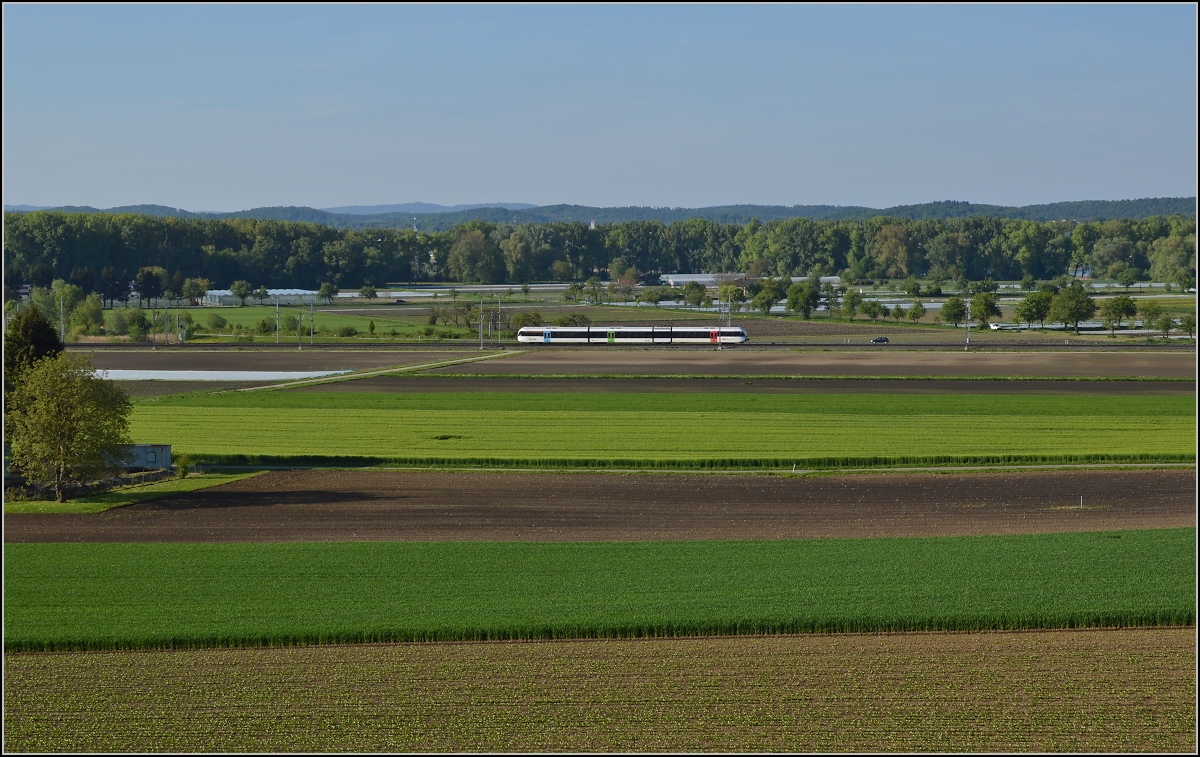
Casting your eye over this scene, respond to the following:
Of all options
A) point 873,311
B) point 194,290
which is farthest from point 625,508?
point 194,290

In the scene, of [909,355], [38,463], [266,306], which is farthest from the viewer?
[266,306]

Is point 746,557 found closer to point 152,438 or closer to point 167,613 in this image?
point 167,613

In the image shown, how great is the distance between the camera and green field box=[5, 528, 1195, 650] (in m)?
25.1

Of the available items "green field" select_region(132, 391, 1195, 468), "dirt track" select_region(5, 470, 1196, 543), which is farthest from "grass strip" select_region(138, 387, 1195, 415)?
"dirt track" select_region(5, 470, 1196, 543)

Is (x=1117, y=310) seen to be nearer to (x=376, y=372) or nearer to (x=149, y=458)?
(x=376, y=372)

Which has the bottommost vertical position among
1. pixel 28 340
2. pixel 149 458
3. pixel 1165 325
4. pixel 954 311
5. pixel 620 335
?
pixel 149 458

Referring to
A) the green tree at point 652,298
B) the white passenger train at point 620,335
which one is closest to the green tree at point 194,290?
the green tree at point 652,298

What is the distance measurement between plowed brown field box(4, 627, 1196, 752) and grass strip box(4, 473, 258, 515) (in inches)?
663

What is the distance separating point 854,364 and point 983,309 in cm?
4442

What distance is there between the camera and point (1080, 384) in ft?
228

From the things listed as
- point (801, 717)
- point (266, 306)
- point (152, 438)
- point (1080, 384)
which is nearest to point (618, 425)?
point (152, 438)

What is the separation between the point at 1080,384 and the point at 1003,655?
50185 millimetres

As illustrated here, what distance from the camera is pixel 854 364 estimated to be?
82.8 m

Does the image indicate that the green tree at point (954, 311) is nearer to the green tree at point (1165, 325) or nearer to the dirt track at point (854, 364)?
the green tree at point (1165, 325)
